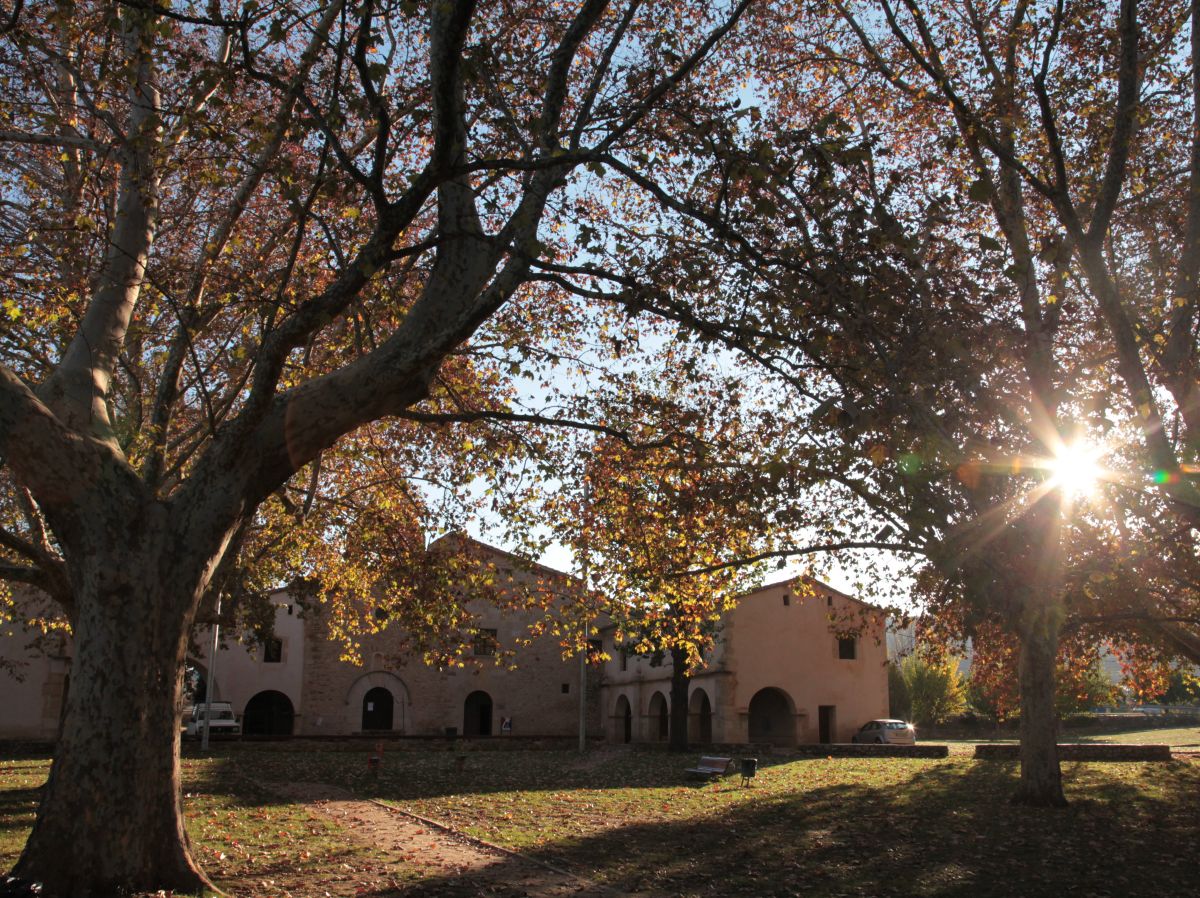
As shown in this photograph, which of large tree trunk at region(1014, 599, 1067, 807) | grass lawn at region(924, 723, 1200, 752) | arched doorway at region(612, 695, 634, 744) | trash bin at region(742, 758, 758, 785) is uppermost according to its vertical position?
large tree trunk at region(1014, 599, 1067, 807)

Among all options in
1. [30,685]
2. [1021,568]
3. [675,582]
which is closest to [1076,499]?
[1021,568]

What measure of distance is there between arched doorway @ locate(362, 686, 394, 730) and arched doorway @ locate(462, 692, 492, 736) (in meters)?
3.37

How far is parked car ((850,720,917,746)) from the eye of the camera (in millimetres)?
35219

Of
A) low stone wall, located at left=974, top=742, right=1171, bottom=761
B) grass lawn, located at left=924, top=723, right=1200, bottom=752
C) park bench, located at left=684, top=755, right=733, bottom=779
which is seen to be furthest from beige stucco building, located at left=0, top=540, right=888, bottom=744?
park bench, located at left=684, top=755, right=733, bottom=779

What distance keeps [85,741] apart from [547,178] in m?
6.21

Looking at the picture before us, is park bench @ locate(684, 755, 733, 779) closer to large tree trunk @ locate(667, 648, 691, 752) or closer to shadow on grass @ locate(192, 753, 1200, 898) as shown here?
shadow on grass @ locate(192, 753, 1200, 898)

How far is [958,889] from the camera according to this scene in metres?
8.45

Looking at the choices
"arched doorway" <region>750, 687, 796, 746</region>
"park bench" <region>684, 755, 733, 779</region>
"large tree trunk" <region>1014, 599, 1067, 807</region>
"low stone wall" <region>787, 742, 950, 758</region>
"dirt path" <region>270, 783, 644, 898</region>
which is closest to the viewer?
"dirt path" <region>270, 783, 644, 898</region>

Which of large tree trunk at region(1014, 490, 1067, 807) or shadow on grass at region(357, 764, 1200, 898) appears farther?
large tree trunk at region(1014, 490, 1067, 807)

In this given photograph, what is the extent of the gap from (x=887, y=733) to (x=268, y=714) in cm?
2565

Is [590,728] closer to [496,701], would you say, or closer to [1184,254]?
[496,701]

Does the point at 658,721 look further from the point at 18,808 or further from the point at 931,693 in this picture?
the point at 18,808

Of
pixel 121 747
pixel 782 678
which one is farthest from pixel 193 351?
pixel 782 678

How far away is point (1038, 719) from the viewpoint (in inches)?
599
